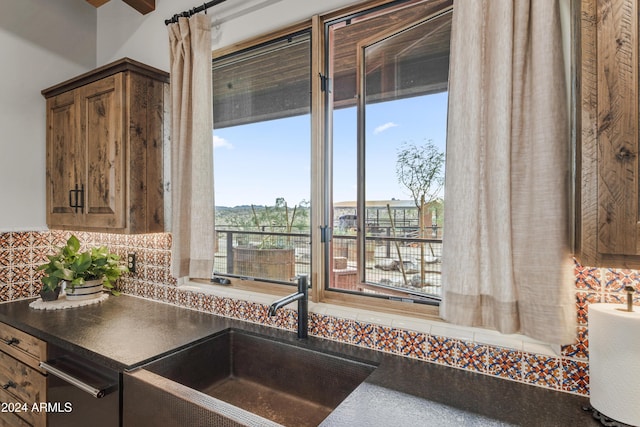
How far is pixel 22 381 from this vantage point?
1.67 metres

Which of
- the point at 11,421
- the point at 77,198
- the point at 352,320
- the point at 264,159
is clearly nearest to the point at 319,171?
the point at 264,159

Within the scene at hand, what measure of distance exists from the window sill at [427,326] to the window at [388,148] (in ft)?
0.30

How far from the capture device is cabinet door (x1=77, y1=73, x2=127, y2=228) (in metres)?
1.84

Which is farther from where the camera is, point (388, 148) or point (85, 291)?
point (85, 291)

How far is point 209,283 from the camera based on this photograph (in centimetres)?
196

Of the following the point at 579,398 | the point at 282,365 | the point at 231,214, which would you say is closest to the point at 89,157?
the point at 231,214

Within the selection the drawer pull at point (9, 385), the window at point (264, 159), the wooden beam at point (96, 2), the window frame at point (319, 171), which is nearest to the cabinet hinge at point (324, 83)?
the window frame at point (319, 171)

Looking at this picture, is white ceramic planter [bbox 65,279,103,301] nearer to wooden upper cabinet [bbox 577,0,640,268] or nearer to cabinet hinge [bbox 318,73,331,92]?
cabinet hinge [bbox 318,73,331,92]

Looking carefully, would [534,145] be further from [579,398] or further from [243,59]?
[243,59]

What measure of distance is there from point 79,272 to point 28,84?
1.25 m

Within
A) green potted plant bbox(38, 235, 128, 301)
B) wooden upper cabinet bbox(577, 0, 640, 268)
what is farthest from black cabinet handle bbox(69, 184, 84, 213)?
wooden upper cabinet bbox(577, 0, 640, 268)

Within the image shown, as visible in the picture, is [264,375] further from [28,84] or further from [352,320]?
[28,84]

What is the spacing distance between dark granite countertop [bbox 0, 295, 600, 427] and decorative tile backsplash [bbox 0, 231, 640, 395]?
38 mm

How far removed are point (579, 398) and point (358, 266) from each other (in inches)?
35.1
